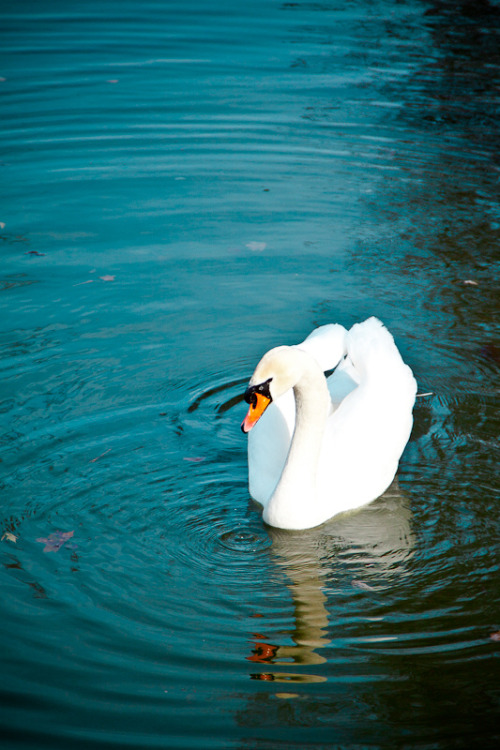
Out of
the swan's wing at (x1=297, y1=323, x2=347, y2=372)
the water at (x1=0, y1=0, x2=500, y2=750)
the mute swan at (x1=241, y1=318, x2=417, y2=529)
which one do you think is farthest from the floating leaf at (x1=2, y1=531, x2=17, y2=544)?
the swan's wing at (x1=297, y1=323, x2=347, y2=372)

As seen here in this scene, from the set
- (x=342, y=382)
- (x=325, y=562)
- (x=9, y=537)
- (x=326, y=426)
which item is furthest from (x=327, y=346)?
(x=9, y=537)

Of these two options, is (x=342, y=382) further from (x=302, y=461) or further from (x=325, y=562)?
(x=325, y=562)

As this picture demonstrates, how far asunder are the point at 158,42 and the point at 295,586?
11727 millimetres

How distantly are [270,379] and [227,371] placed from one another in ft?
7.79

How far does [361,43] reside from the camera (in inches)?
565

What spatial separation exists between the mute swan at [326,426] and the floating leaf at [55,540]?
1.20m

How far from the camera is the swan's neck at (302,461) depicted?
5035 millimetres

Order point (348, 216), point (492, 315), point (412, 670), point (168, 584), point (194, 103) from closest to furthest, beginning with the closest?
point (412, 670) → point (168, 584) → point (492, 315) → point (348, 216) → point (194, 103)

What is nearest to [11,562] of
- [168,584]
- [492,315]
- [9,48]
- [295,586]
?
[168,584]

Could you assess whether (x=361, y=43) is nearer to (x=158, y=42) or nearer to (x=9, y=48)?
(x=158, y=42)

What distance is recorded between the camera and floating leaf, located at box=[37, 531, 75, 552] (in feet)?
16.6

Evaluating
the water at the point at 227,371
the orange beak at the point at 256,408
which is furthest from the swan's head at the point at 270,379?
the water at the point at 227,371

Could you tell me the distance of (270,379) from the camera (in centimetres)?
466

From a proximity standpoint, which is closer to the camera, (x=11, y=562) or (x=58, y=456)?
(x=11, y=562)
